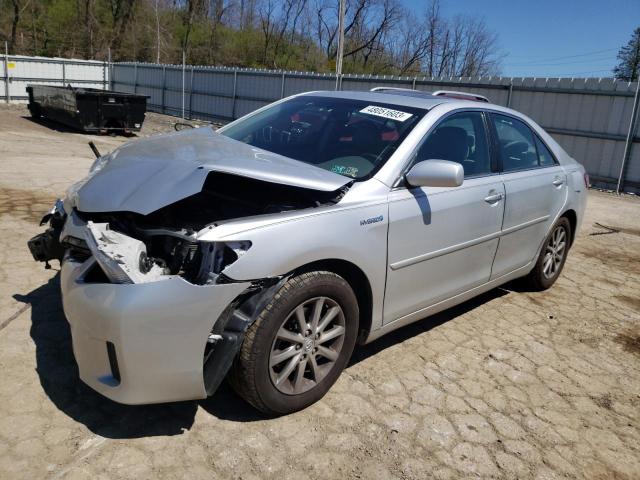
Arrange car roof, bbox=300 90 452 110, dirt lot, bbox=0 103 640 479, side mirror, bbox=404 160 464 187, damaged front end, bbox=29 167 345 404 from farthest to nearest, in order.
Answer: car roof, bbox=300 90 452 110
side mirror, bbox=404 160 464 187
dirt lot, bbox=0 103 640 479
damaged front end, bbox=29 167 345 404

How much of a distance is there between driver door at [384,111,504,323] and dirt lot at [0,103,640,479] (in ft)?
1.58

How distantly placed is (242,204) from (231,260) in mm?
721

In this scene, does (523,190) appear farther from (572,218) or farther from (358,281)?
(358,281)

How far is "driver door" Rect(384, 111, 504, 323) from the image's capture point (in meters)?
3.20

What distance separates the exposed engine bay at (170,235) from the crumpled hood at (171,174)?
0.09 metres

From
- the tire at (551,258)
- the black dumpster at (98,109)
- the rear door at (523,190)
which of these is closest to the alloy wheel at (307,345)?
the rear door at (523,190)

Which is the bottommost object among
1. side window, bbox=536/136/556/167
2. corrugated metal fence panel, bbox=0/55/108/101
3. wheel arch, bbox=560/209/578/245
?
wheel arch, bbox=560/209/578/245

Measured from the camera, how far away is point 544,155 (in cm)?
476

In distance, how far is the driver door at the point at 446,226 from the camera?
320 cm

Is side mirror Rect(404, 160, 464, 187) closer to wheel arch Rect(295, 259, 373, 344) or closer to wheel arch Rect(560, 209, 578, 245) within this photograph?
wheel arch Rect(295, 259, 373, 344)

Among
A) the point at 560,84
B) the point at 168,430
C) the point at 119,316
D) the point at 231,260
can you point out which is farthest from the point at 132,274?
the point at 560,84

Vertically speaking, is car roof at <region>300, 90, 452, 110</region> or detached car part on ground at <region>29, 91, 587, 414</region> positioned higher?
car roof at <region>300, 90, 452, 110</region>

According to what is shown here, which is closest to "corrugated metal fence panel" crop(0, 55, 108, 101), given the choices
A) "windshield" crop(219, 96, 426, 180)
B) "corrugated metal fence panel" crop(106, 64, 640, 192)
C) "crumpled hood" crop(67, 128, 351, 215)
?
"corrugated metal fence panel" crop(106, 64, 640, 192)

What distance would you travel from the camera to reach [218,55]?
1676 inches
